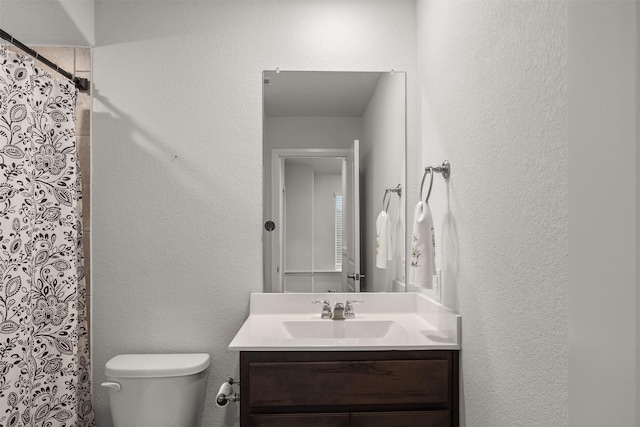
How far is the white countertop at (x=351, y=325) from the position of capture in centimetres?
178

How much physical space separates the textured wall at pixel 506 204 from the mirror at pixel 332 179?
1.51 feet

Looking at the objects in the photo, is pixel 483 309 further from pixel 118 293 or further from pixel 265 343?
pixel 118 293

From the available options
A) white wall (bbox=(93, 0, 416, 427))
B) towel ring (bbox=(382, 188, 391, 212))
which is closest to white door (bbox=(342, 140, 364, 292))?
towel ring (bbox=(382, 188, 391, 212))

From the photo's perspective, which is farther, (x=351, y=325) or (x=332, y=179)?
(x=332, y=179)

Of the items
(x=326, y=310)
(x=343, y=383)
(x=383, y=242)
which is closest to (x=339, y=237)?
(x=383, y=242)

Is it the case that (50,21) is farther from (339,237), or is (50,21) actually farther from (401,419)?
(401,419)

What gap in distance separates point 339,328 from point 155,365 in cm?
82

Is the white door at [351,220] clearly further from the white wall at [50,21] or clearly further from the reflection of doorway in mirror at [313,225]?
the white wall at [50,21]

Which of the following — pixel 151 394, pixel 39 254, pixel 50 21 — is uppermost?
pixel 50 21

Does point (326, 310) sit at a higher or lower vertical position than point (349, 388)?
higher

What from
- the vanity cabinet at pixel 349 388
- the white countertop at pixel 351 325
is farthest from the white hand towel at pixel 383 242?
the vanity cabinet at pixel 349 388

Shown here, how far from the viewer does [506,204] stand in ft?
4.53

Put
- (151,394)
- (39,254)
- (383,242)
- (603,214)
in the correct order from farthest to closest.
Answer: (383,242) → (151,394) → (39,254) → (603,214)

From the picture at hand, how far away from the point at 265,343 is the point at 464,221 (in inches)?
32.5
